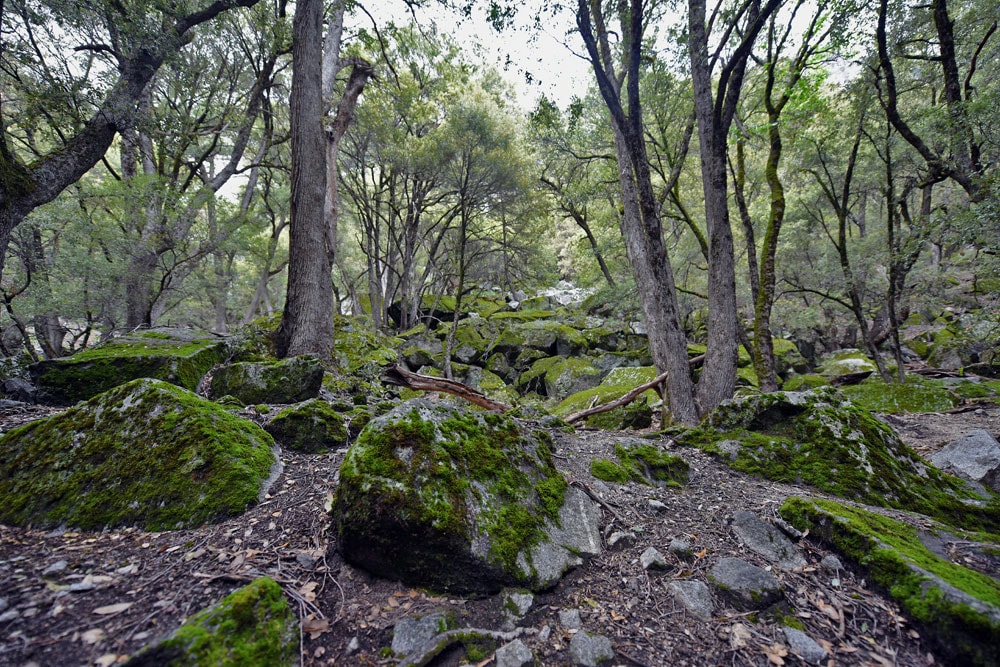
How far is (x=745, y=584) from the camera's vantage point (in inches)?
87.9

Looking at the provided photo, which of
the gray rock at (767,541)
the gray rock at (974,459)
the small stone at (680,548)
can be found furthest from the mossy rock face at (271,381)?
the gray rock at (974,459)

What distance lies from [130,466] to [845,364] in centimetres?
1604

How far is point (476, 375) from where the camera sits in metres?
12.6

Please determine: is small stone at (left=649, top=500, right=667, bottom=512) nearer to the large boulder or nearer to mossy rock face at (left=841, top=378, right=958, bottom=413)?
the large boulder

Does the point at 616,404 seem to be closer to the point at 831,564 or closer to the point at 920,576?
the point at 831,564

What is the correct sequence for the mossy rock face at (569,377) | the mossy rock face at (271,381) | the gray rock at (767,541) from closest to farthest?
the gray rock at (767,541) → the mossy rock face at (271,381) → the mossy rock face at (569,377)

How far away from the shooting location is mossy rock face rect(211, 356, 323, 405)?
179 inches

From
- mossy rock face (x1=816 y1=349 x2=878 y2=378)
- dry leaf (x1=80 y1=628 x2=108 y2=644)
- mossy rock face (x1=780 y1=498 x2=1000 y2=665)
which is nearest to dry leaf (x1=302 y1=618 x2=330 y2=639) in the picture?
dry leaf (x1=80 y1=628 x2=108 y2=644)

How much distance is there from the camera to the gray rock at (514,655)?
1.70 metres

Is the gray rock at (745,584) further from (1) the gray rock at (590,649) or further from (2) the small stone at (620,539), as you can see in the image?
(1) the gray rock at (590,649)

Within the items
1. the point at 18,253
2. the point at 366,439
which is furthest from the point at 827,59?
the point at 18,253

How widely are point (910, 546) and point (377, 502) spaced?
10.7ft

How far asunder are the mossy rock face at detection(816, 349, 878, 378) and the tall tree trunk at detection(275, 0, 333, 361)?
43.5 ft

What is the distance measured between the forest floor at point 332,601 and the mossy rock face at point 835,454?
90 cm
